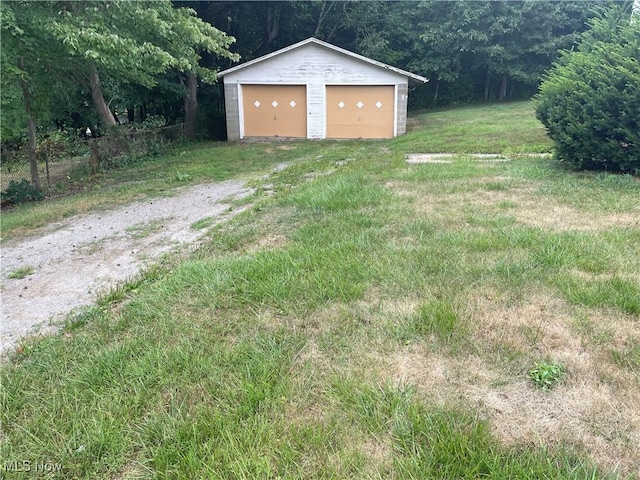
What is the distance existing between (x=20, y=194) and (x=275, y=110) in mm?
10399

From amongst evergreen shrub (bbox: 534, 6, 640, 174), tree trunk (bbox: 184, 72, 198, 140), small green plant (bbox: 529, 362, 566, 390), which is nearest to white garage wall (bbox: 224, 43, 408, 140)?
tree trunk (bbox: 184, 72, 198, 140)

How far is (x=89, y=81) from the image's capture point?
A: 507 inches

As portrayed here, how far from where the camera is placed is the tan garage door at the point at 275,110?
17594mm

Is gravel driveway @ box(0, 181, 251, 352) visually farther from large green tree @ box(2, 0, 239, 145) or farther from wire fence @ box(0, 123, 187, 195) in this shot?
wire fence @ box(0, 123, 187, 195)

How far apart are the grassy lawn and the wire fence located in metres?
8.00

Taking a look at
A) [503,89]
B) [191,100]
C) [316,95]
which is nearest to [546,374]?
[316,95]

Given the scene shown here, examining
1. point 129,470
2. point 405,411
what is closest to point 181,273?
point 129,470

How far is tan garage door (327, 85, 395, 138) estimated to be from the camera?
1705 cm

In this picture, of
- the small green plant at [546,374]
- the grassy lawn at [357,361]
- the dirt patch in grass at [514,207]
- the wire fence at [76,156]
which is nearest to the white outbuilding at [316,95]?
the wire fence at [76,156]

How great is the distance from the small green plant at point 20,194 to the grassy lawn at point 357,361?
6.56 meters

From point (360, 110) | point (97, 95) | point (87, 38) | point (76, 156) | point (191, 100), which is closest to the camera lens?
point (87, 38)

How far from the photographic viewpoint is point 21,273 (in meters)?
4.58

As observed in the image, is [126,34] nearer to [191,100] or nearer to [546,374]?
[546,374]

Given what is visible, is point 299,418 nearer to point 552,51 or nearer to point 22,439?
point 22,439
